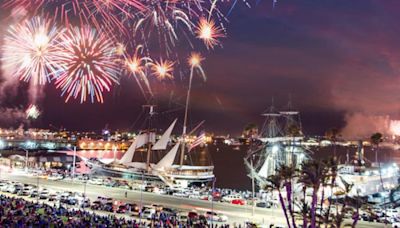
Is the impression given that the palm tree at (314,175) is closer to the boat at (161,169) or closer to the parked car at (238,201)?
the parked car at (238,201)

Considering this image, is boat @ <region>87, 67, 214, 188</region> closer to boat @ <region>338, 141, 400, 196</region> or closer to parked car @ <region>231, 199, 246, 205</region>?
boat @ <region>338, 141, 400, 196</region>

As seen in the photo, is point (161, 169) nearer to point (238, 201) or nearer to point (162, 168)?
point (162, 168)

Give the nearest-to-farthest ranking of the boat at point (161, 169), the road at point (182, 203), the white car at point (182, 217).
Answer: the white car at point (182, 217) → the road at point (182, 203) → the boat at point (161, 169)

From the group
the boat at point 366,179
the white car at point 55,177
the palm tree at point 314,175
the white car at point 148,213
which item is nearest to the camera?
the palm tree at point 314,175

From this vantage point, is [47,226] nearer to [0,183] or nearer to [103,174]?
[0,183]

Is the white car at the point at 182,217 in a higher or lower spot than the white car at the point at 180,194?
lower

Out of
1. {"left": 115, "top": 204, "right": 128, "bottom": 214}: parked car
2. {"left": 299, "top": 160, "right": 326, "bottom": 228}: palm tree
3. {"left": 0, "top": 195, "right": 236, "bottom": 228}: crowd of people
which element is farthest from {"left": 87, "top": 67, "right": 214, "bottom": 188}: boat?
{"left": 299, "top": 160, "right": 326, "bottom": 228}: palm tree

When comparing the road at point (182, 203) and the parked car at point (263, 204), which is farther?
the parked car at point (263, 204)

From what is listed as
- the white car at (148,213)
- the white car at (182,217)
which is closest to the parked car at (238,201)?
the white car at (182,217)
